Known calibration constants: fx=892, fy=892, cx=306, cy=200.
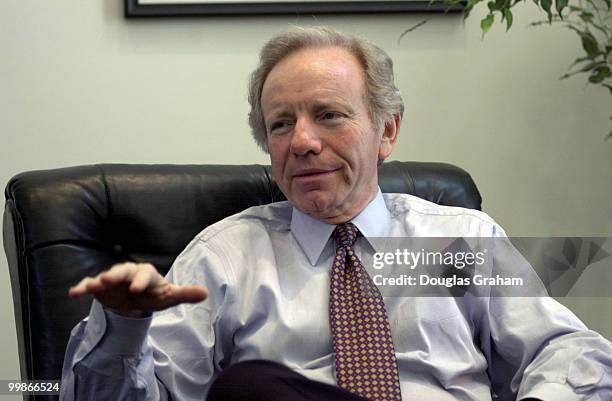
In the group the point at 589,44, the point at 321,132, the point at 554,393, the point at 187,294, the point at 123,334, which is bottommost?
the point at 554,393

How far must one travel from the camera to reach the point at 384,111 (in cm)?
160

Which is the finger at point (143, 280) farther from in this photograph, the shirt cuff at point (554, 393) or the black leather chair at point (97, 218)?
the shirt cuff at point (554, 393)

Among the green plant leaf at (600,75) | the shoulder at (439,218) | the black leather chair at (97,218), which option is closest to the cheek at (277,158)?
the black leather chair at (97,218)

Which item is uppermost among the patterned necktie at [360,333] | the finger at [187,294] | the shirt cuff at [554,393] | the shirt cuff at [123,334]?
the finger at [187,294]

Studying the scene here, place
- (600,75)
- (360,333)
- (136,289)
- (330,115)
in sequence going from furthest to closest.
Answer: (600,75)
(330,115)
(360,333)
(136,289)

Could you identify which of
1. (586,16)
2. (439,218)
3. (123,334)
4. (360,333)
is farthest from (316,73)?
(586,16)

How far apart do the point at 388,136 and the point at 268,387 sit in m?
0.67

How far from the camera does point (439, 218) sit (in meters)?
1.62

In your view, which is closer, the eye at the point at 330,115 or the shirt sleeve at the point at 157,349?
the shirt sleeve at the point at 157,349

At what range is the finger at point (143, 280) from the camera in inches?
38.5

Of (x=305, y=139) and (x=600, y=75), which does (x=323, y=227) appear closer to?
(x=305, y=139)

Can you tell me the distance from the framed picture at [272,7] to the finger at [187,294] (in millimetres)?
1186

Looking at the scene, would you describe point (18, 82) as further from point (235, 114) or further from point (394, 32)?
point (394, 32)

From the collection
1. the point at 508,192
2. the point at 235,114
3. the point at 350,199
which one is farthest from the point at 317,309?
the point at 508,192
